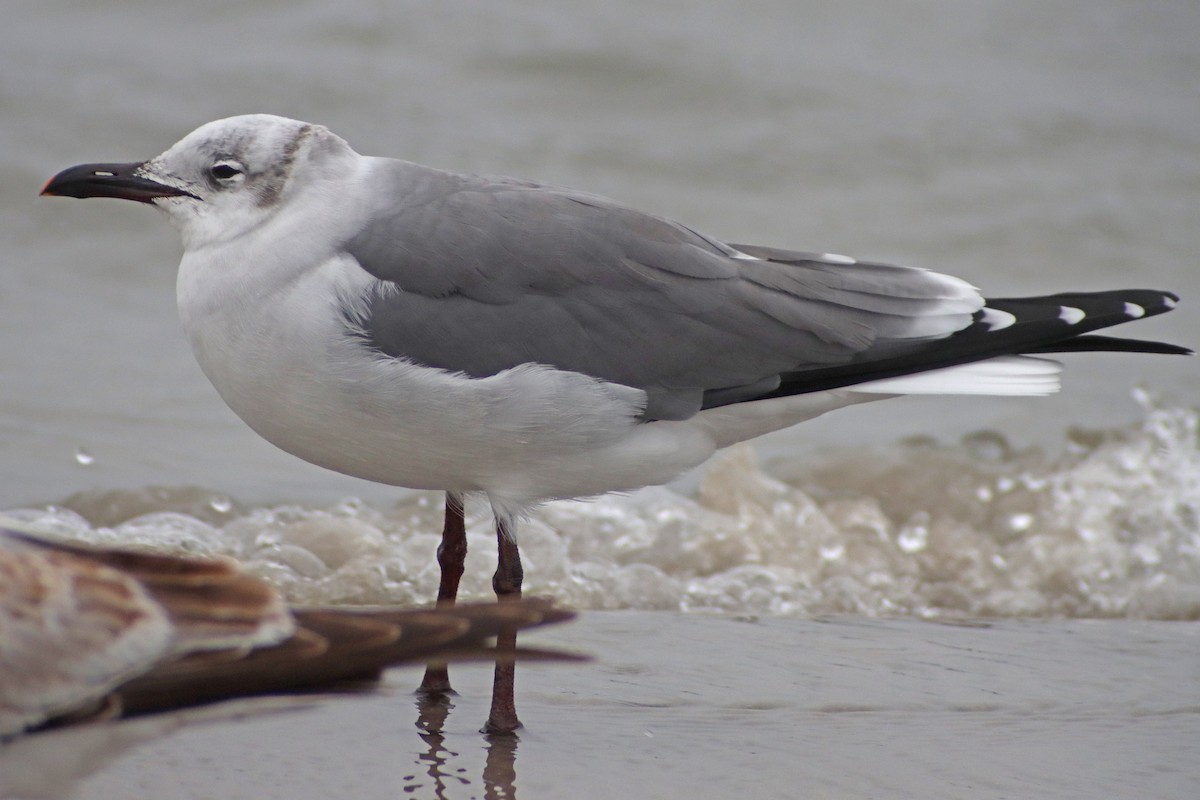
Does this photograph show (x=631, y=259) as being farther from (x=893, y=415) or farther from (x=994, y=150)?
(x=994, y=150)

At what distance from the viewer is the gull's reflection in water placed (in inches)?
110

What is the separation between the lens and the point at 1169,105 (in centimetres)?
1094

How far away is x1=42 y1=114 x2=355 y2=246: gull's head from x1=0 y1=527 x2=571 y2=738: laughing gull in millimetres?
1549

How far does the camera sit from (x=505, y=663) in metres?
3.16

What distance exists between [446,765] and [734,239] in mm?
5870

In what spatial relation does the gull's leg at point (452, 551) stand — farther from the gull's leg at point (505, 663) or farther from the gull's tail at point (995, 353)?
the gull's tail at point (995, 353)

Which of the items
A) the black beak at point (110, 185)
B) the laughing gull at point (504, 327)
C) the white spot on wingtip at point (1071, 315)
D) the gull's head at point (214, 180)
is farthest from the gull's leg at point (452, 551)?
the white spot on wingtip at point (1071, 315)

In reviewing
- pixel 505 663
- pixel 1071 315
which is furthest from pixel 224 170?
pixel 1071 315

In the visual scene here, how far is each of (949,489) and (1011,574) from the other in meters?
0.74

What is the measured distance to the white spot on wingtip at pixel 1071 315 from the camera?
11.9 feet

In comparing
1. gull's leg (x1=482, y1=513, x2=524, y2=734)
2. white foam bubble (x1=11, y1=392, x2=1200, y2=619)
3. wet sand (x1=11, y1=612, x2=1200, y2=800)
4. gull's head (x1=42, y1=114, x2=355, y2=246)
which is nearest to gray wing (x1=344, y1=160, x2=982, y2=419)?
gull's head (x1=42, y1=114, x2=355, y2=246)

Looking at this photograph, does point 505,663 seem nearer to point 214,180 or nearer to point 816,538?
point 214,180

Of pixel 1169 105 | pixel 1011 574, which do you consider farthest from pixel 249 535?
pixel 1169 105

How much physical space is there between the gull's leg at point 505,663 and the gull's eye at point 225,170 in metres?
1.02
